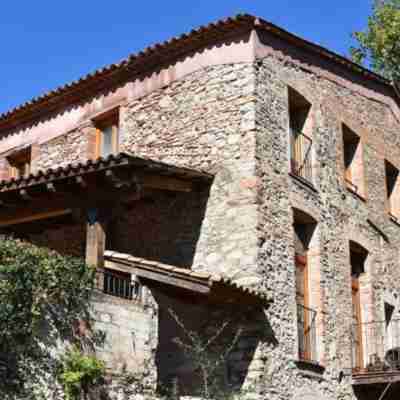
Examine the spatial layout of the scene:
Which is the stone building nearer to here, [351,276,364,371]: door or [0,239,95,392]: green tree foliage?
[351,276,364,371]: door

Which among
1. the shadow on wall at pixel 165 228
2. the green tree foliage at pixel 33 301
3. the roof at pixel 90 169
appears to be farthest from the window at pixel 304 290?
the green tree foliage at pixel 33 301

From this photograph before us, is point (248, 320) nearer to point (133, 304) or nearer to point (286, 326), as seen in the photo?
point (286, 326)

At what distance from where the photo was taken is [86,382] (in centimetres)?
828

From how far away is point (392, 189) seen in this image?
1678 cm

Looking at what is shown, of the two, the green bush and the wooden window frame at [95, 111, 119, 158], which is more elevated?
the wooden window frame at [95, 111, 119, 158]

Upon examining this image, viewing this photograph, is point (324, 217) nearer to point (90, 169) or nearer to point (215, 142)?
point (215, 142)

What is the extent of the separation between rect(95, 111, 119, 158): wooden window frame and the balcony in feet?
17.5

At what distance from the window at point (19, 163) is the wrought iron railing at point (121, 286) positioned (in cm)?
686

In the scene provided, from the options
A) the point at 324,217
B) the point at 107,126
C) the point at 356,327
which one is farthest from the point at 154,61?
the point at 356,327

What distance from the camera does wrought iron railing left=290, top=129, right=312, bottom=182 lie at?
1309cm

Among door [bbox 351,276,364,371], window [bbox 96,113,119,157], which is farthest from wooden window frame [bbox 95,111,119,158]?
door [bbox 351,276,364,371]

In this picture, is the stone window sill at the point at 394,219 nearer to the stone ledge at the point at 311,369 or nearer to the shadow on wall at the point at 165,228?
the stone ledge at the point at 311,369

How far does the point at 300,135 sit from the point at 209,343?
4.26m

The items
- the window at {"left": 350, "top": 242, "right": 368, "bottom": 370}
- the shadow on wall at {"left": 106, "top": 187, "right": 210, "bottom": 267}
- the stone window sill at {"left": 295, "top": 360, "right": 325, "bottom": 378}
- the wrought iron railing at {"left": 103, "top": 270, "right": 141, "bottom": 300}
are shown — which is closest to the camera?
the wrought iron railing at {"left": 103, "top": 270, "right": 141, "bottom": 300}
